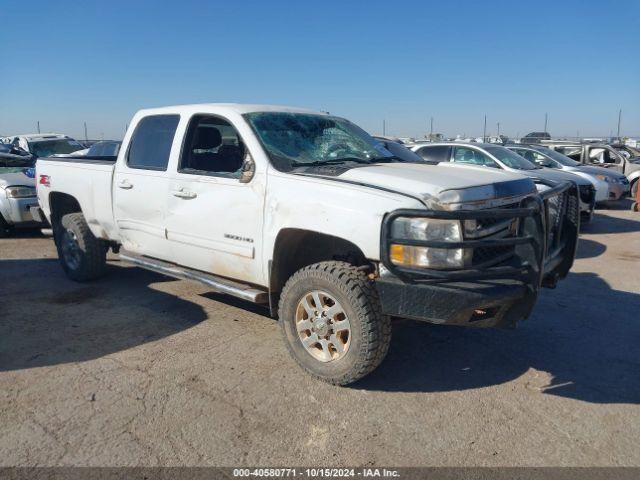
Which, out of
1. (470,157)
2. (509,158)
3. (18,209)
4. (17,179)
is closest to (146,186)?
(18,209)

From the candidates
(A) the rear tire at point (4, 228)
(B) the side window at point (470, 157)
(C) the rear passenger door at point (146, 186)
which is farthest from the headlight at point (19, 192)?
(B) the side window at point (470, 157)

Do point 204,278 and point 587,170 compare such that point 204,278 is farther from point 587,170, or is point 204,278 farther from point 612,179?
point 612,179

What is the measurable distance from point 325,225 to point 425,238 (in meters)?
0.66

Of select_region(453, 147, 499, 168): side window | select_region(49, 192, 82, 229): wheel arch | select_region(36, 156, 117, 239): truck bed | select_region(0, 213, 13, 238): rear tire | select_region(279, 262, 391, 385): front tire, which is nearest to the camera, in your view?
select_region(279, 262, 391, 385): front tire

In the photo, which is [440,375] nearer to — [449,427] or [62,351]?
[449,427]

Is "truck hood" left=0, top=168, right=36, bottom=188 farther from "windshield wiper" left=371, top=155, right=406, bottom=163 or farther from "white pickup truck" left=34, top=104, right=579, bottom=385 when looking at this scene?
"windshield wiper" left=371, top=155, right=406, bottom=163

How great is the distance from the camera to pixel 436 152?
Answer: 36.3 ft

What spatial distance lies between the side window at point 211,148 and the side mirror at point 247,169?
23 centimetres

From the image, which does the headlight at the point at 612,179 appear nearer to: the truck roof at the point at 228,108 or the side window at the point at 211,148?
the truck roof at the point at 228,108

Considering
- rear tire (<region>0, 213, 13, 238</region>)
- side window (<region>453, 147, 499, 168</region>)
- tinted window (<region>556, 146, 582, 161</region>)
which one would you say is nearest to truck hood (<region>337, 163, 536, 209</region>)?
side window (<region>453, 147, 499, 168</region>)

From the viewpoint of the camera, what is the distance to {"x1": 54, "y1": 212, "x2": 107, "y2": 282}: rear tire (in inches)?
227

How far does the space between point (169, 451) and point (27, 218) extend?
22.6 feet

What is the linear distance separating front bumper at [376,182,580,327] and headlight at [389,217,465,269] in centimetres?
5

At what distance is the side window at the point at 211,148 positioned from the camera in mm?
4305
